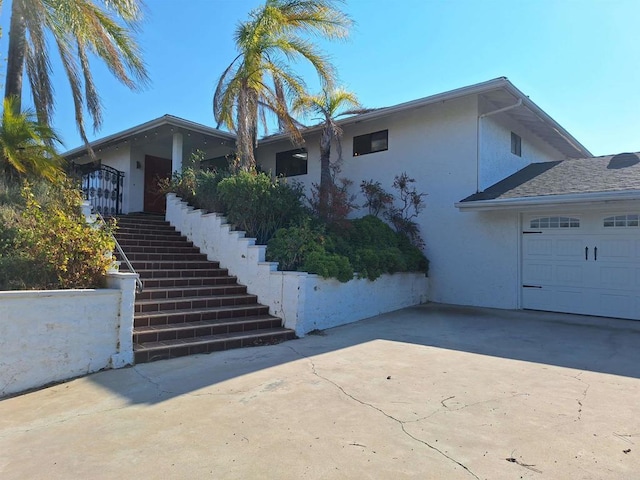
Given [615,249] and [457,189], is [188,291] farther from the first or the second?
[615,249]

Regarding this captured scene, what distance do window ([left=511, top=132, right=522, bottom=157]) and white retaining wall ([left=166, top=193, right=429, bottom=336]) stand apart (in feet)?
15.8

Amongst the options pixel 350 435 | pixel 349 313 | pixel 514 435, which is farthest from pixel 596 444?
pixel 349 313

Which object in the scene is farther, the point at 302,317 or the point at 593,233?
the point at 593,233

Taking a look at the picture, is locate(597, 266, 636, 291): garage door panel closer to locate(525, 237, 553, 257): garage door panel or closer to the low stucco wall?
locate(525, 237, 553, 257): garage door panel

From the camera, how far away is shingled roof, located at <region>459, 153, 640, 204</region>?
8.29 metres

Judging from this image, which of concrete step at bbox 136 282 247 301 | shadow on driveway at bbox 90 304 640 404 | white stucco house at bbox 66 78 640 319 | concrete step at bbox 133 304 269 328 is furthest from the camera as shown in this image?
white stucco house at bbox 66 78 640 319

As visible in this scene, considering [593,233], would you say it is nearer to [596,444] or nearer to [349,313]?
[349,313]

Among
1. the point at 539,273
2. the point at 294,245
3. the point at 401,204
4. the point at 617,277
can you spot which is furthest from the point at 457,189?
the point at 294,245

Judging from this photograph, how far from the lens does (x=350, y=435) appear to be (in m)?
3.30

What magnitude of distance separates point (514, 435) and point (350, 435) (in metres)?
1.33

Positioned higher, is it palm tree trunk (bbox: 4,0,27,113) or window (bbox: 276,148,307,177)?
palm tree trunk (bbox: 4,0,27,113)

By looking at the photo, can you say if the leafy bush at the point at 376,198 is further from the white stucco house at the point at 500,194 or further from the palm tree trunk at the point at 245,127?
the palm tree trunk at the point at 245,127

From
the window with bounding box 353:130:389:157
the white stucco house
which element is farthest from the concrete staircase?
the window with bounding box 353:130:389:157

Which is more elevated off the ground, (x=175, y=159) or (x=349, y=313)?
(x=175, y=159)
